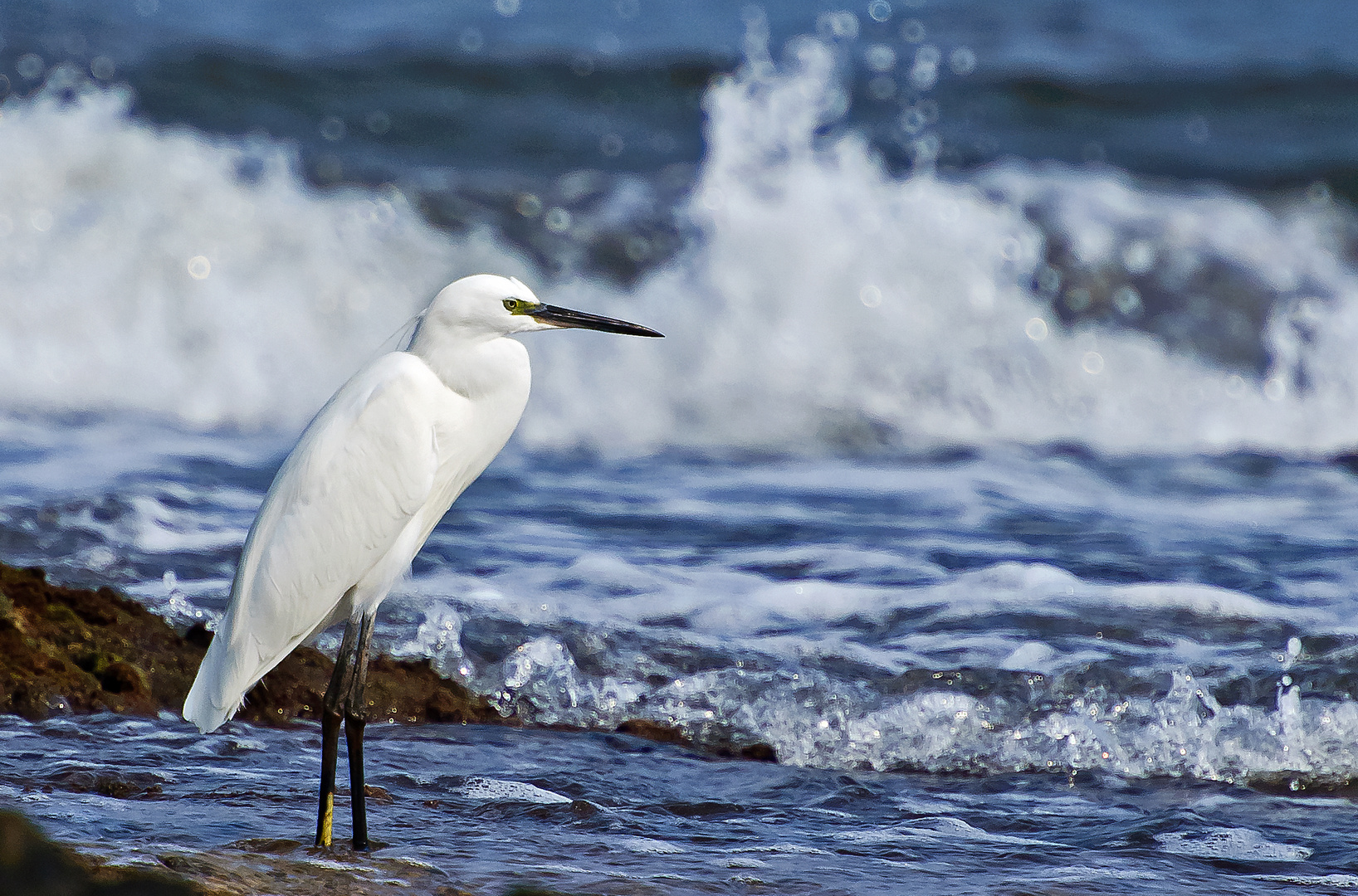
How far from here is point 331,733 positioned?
265cm

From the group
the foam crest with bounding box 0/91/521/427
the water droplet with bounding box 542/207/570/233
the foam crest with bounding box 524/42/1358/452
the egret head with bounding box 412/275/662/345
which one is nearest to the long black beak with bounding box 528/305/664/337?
the egret head with bounding box 412/275/662/345

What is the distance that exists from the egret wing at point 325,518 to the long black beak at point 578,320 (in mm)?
245

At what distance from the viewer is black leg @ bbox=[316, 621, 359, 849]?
99.8 inches

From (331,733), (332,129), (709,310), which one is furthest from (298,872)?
(332,129)

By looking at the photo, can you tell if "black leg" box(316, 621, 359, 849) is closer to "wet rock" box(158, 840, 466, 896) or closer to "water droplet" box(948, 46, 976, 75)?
"wet rock" box(158, 840, 466, 896)

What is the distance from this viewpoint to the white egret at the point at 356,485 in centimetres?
262

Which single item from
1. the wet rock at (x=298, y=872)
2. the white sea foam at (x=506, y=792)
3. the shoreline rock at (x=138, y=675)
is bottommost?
the wet rock at (x=298, y=872)

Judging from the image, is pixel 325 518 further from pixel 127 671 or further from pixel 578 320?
pixel 127 671

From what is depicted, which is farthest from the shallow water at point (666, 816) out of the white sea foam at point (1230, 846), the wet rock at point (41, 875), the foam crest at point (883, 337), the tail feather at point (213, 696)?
the foam crest at point (883, 337)

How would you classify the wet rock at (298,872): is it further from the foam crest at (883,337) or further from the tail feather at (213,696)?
the foam crest at (883,337)

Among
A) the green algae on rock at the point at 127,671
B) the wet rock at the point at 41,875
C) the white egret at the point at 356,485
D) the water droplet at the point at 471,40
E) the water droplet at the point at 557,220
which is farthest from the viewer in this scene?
the water droplet at the point at 471,40

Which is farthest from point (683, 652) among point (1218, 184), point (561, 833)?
point (1218, 184)

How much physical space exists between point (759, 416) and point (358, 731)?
→ 513cm

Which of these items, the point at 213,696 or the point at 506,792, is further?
the point at 506,792
